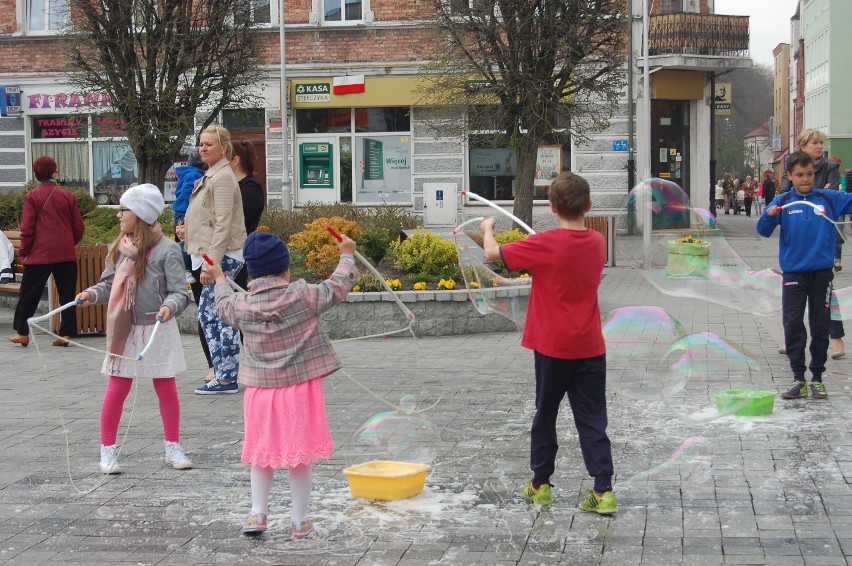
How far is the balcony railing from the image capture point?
2941 centimetres

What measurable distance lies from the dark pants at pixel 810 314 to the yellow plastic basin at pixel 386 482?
11.8 feet

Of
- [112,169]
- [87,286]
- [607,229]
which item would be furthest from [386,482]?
[112,169]

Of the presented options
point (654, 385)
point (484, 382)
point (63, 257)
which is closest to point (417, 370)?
point (484, 382)

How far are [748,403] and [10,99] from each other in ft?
82.0

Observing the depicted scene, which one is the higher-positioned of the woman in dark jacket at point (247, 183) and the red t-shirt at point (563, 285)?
the woman in dark jacket at point (247, 183)

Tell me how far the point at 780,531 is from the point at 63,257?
8.96m

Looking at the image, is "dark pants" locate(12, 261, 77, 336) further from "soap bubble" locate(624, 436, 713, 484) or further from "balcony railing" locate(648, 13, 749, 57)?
A: "balcony railing" locate(648, 13, 749, 57)

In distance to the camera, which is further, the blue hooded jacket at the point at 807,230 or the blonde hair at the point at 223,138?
the blonde hair at the point at 223,138

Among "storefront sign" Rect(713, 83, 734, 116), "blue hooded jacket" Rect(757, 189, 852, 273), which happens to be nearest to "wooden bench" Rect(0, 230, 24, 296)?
"blue hooded jacket" Rect(757, 189, 852, 273)

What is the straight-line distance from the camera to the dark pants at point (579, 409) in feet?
17.4

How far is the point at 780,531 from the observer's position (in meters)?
4.99

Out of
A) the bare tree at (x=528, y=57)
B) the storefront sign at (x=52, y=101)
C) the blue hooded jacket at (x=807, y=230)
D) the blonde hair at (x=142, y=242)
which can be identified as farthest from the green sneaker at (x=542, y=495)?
the storefront sign at (x=52, y=101)

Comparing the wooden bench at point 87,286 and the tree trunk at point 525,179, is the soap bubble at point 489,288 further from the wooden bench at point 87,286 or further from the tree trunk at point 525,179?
the tree trunk at point 525,179

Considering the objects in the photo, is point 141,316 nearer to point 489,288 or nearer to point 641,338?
point 489,288
